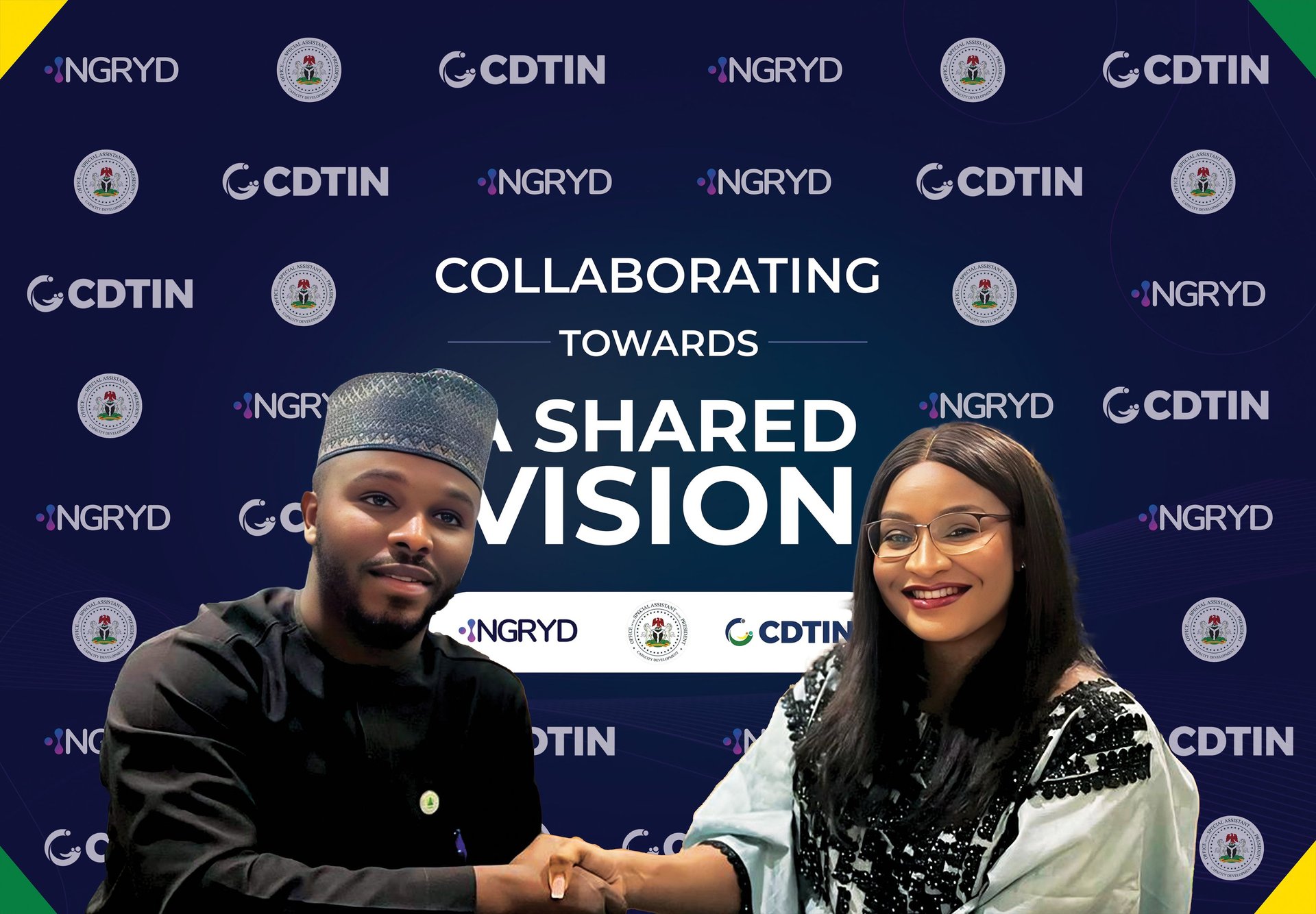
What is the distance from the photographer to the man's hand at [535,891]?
2430 mm

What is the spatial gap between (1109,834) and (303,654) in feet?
4.83

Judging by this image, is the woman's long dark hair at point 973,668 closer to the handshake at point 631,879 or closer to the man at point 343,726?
the handshake at point 631,879

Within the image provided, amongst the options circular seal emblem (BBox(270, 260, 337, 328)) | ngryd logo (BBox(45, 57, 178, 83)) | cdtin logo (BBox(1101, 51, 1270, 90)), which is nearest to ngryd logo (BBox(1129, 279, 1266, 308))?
cdtin logo (BBox(1101, 51, 1270, 90))

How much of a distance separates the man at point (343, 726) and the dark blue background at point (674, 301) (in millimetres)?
1476

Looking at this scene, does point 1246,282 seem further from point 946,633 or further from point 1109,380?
point 946,633

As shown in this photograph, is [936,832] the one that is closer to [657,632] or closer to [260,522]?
[657,632]

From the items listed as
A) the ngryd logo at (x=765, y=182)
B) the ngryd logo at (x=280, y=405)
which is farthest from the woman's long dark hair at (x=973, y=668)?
the ngryd logo at (x=280, y=405)

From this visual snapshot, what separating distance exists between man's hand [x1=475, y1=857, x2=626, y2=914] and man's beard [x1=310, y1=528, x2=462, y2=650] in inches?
17.9

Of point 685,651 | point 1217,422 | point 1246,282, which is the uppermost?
point 1246,282

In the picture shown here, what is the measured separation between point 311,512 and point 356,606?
24cm

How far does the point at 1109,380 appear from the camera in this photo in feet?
13.6

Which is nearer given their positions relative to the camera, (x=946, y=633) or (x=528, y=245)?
(x=946, y=633)

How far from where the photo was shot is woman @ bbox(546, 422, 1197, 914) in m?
2.30

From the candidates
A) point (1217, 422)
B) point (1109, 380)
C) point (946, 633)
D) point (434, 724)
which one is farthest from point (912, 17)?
point (434, 724)
